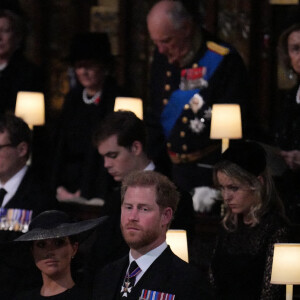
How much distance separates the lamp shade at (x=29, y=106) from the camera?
28.9 ft

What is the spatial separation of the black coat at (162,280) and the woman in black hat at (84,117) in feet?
10.2

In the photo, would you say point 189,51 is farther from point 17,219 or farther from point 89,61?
point 17,219

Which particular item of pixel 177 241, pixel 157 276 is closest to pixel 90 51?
pixel 177 241

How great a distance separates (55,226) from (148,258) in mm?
653

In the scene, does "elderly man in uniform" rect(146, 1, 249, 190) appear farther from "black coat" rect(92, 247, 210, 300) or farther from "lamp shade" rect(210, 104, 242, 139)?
"black coat" rect(92, 247, 210, 300)

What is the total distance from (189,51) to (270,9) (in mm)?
1822

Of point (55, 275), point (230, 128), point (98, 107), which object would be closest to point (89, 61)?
point (98, 107)

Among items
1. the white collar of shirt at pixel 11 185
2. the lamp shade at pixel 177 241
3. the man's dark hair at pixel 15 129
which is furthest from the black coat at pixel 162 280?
the man's dark hair at pixel 15 129

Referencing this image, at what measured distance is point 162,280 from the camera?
216 inches

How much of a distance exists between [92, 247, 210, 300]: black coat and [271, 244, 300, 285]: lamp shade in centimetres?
72

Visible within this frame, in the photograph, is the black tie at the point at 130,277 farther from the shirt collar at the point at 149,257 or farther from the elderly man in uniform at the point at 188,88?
the elderly man in uniform at the point at 188,88

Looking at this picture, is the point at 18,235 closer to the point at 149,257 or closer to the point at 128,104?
the point at 149,257

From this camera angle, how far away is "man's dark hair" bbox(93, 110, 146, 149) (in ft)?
22.6

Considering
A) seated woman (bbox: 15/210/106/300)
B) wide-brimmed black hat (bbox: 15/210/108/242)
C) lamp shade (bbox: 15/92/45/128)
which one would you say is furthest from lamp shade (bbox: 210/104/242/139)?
seated woman (bbox: 15/210/106/300)
